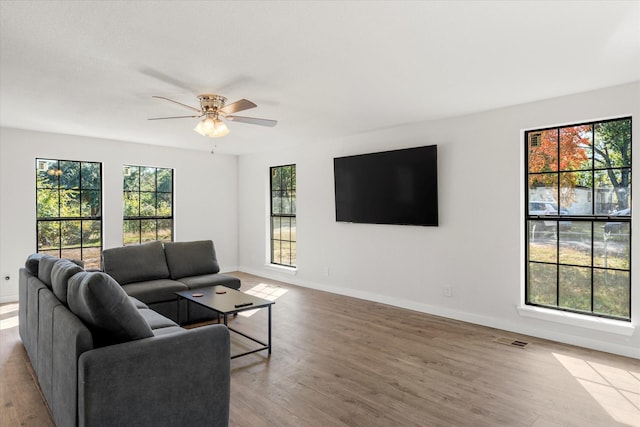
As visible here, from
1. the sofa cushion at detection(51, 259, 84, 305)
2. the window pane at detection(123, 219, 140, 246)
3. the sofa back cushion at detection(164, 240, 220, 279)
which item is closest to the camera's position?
the sofa cushion at detection(51, 259, 84, 305)

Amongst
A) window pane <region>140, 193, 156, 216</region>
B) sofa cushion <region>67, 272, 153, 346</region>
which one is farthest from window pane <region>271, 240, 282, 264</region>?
sofa cushion <region>67, 272, 153, 346</region>

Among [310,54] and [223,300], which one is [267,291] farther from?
[310,54]

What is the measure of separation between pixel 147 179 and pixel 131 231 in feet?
3.06

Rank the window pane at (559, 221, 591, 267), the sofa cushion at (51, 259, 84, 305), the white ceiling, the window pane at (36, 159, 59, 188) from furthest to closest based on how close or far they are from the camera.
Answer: the window pane at (36, 159, 59, 188) < the window pane at (559, 221, 591, 267) < the sofa cushion at (51, 259, 84, 305) < the white ceiling

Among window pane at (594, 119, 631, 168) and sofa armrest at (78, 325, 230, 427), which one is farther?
window pane at (594, 119, 631, 168)

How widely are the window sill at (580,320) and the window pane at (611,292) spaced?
0.34 ft

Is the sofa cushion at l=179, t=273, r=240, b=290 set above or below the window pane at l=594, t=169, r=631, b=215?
below

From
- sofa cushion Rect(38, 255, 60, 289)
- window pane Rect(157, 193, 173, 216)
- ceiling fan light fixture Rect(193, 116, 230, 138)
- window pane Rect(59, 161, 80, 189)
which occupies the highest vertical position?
ceiling fan light fixture Rect(193, 116, 230, 138)

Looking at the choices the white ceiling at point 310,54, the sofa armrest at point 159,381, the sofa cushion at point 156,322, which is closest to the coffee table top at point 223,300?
the sofa cushion at point 156,322

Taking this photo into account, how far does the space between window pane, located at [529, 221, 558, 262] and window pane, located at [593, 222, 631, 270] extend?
0.35 metres

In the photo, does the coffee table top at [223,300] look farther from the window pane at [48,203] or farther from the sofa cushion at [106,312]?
the window pane at [48,203]

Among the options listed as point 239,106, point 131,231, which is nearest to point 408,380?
point 239,106

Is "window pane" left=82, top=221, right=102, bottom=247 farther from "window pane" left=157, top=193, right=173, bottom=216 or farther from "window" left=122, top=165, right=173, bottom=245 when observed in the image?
"window pane" left=157, top=193, right=173, bottom=216

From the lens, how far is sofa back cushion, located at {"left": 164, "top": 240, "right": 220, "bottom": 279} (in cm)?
482
